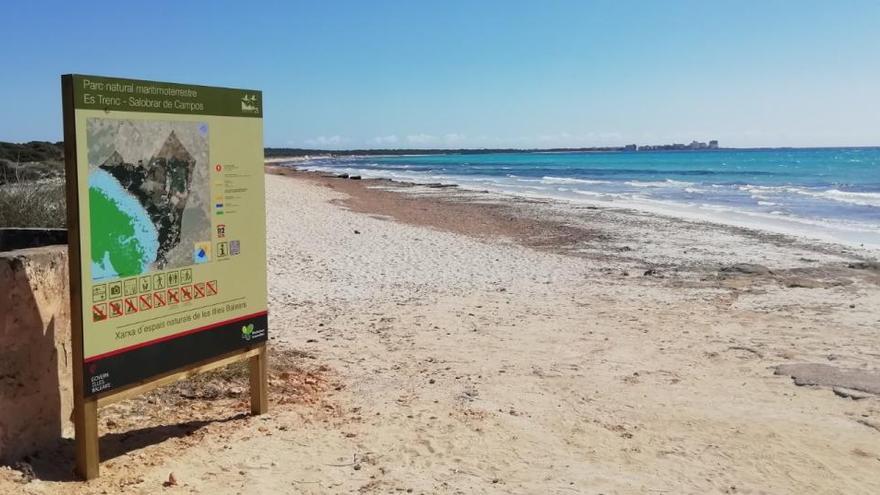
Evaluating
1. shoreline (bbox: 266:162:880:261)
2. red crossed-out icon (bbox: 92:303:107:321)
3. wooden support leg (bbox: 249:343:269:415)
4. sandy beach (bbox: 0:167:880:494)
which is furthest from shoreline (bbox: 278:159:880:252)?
red crossed-out icon (bbox: 92:303:107:321)

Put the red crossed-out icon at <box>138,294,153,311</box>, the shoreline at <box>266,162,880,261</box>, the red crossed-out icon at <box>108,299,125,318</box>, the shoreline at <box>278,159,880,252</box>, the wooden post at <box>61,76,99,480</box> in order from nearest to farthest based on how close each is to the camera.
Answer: the wooden post at <box>61,76,99,480</box> → the red crossed-out icon at <box>108,299,125,318</box> → the red crossed-out icon at <box>138,294,153,311</box> → the shoreline at <box>266,162,880,261</box> → the shoreline at <box>278,159,880,252</box>

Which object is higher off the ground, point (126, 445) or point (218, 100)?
point (218, 100)

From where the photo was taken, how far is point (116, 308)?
3.98 m

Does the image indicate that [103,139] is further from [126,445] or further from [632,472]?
[632,472]

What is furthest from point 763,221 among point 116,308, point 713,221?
point 116,308

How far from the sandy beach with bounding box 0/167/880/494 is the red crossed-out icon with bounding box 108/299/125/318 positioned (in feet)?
2.97

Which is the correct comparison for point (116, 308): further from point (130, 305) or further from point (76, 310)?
point (76, 310)

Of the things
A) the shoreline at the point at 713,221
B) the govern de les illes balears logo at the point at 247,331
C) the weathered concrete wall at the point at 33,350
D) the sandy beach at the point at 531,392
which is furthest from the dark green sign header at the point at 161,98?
the shoreline at the point at 713,221

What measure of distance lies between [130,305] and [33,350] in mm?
559

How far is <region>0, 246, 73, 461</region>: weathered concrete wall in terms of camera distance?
387 cm

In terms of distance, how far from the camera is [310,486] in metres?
4.15

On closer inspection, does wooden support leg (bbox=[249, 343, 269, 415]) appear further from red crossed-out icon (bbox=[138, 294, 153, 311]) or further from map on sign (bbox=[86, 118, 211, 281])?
red crossed-out icon (bbox=[138, 294, 153, 311])

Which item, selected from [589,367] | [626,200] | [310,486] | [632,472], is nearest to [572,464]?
[632,472]

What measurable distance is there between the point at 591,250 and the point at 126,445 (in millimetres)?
11861
